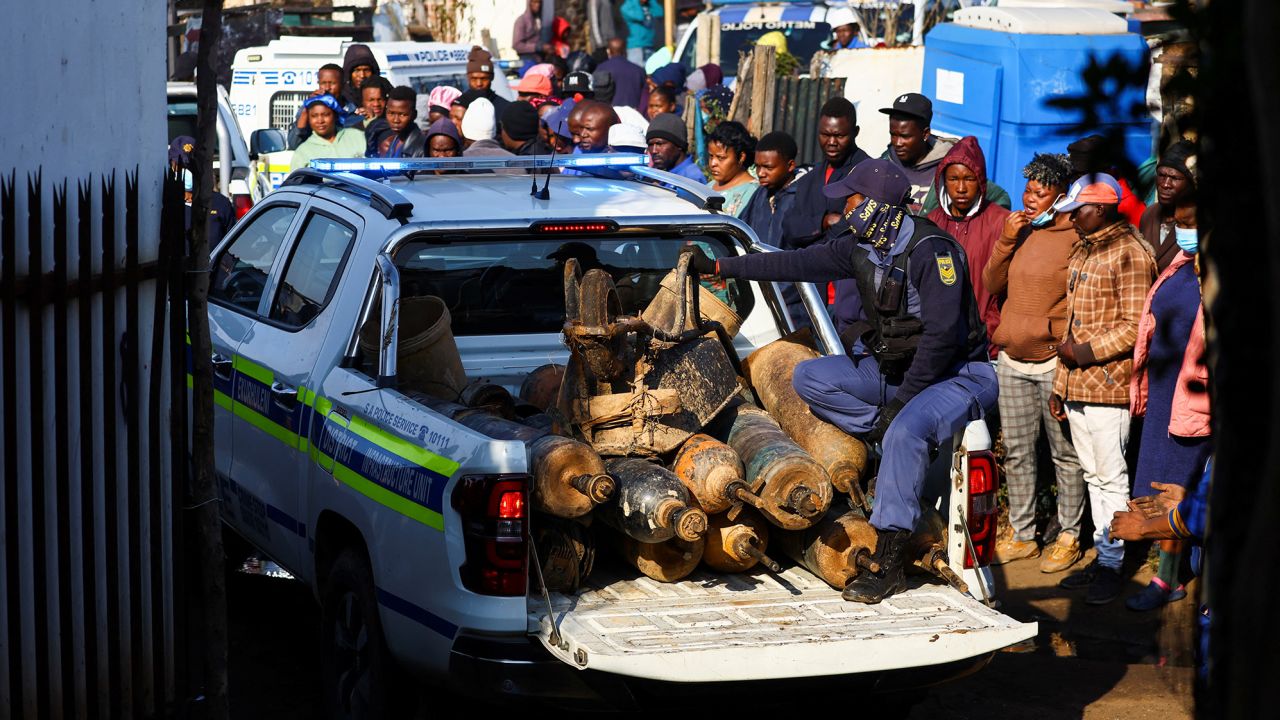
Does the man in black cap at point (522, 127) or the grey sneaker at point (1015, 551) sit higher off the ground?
the man in black cap at point (522, 127)

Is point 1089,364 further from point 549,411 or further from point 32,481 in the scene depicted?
point 32,481

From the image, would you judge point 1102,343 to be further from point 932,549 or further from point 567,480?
point 567,480

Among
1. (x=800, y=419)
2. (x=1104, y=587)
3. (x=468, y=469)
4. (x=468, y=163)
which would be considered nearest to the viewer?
(x=468, y=469)

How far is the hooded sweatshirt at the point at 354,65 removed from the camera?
14977 millimetres

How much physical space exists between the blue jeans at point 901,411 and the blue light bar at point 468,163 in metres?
1.64

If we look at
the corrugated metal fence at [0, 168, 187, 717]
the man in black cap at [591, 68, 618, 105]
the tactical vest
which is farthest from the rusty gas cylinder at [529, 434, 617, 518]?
the man in black cap at [591, 68, 618, 105]

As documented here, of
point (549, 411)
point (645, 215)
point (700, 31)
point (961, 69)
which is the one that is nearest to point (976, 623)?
point (549, 411)

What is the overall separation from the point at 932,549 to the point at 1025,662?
1.68m

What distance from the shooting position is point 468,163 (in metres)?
6.85

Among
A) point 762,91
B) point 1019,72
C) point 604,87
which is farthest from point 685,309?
point 604,87

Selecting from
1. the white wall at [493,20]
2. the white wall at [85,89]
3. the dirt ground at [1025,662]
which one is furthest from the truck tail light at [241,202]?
the white wall at [493,20]

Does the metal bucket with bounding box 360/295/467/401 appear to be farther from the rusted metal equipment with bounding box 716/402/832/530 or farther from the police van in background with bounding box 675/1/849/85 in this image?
the police van in background with bounding box 675/1/849/85

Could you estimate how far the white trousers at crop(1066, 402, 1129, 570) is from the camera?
7.09m

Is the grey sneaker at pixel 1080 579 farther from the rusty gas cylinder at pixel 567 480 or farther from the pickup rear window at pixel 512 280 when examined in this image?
the rusty gas cylinder at pixel 567 480
